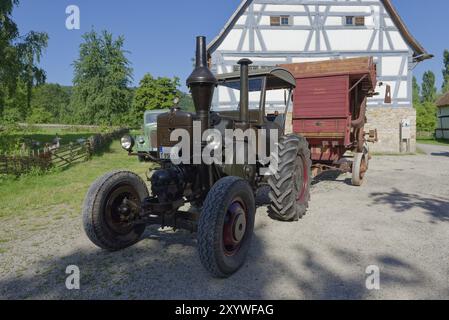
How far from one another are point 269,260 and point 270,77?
2.78 meters

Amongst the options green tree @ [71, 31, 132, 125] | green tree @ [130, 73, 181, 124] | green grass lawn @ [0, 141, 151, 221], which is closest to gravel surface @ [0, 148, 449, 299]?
green grass lawn @ [0, 141, 151, 221]

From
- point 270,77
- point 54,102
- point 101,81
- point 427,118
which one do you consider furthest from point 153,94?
point 54,102

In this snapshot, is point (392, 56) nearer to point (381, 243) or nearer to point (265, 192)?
point (265, 192)

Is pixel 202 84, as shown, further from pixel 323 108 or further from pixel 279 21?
pixel 279 21

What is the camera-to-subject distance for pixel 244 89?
4047 millimetres

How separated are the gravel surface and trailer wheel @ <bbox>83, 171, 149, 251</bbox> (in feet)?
0.61

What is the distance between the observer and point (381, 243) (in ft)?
13.5

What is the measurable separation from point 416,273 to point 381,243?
87 centimetres

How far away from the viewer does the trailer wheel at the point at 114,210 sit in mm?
3600

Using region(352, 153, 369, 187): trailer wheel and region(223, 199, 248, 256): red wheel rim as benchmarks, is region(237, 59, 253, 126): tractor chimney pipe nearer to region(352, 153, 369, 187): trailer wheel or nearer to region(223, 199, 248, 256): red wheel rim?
region(223, 199, 248, 256): red wheel rim

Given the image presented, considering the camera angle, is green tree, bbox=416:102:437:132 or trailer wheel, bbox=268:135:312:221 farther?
green tree, bbox=416:102:437:132

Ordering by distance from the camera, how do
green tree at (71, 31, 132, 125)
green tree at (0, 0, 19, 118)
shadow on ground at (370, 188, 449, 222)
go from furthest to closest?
1. green tree at (71, 31, 132, 125)
2. green tree at (0, 0, 19, 118)
3. shadow on ground at (370, 188, 449, 222)

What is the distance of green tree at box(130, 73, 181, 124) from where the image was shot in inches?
1853
